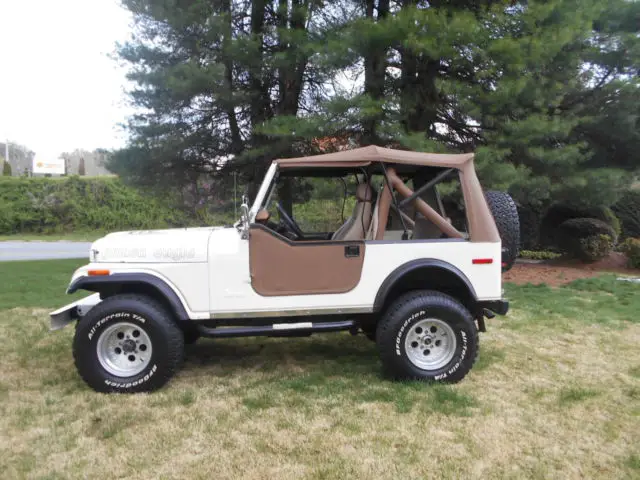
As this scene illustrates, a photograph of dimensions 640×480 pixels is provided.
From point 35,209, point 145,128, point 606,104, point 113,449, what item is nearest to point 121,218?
point 35,209

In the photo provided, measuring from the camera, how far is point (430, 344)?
424 cm

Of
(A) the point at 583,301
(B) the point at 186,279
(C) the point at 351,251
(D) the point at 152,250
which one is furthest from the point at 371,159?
(A) the point at 583,301

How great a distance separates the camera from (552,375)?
438 centimetres

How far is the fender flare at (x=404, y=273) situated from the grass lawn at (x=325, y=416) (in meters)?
0.71

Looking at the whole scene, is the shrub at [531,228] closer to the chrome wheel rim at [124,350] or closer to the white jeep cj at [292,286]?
the white jeep cj at [292,286]

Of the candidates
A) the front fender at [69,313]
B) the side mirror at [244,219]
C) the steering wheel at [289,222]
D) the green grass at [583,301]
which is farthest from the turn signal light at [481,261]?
the front fender at [69,313]

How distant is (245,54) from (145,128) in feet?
8.33

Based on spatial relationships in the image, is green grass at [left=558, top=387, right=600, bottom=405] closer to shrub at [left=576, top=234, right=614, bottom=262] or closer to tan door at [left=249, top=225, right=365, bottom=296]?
tan door at [left=249, top=225, right=365, bottom=296]

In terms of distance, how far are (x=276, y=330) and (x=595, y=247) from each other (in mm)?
10162

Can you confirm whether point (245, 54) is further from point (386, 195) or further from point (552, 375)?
point (552, 375)

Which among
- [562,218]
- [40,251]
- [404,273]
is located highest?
[562,218]

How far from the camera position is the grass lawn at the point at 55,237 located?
22.0m

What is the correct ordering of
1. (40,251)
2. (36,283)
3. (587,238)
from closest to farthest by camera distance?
(36,283)
(587,238)
(40,251)

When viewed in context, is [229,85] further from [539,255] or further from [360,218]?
[539,255]
